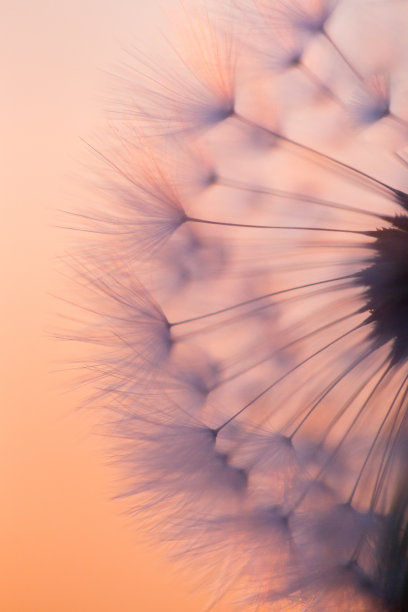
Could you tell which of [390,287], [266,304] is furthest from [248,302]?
[390,287]

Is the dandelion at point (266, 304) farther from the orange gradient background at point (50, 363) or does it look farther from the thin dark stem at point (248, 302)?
the orange gradient background at point (50, 363)

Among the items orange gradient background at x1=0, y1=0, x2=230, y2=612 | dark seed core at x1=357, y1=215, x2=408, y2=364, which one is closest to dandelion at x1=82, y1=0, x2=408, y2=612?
dark seed core at x1=357, y1=215, x2=408, y2=364

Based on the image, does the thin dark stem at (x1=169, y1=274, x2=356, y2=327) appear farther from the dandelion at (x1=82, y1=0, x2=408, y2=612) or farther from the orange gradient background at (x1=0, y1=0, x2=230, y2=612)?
the orange gradient background at (x1=0, y1=0, x2=230, y2=612)

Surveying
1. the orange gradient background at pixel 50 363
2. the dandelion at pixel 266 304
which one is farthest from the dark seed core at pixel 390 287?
the orange gradient background at pixel 50 363

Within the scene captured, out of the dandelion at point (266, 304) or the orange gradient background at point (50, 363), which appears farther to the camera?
the orange gradient background at point (50, 363)

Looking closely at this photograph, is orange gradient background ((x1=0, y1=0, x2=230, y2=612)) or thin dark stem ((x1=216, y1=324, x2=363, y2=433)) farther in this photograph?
orange gradient background ((x1=0, y1=0, x2=230, y2=612))

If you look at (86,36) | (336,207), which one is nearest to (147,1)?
(86,36)
